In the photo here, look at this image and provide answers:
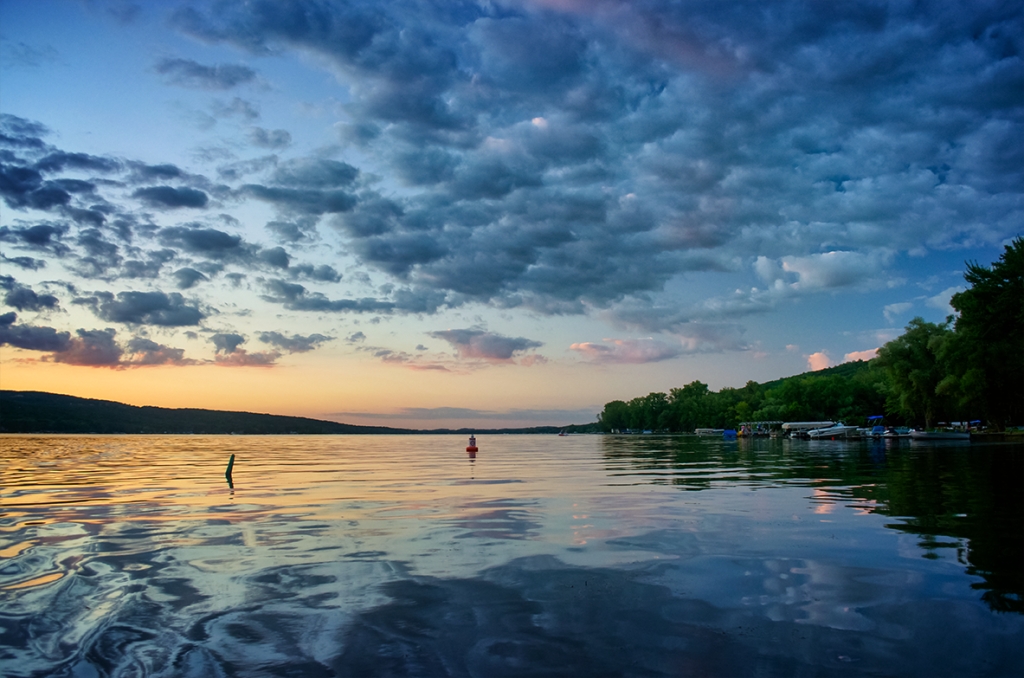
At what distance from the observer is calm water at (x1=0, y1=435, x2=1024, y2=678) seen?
25.0ft

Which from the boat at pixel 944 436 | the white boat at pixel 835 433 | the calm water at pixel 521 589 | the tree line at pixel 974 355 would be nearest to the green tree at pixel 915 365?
the tree line at pixel 974 355

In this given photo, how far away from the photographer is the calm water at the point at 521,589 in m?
7.63

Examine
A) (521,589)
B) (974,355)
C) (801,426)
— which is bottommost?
A: (801,426)

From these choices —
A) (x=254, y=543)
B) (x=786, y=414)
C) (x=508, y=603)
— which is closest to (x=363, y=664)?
(x=508, y=603)

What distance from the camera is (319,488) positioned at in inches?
1176

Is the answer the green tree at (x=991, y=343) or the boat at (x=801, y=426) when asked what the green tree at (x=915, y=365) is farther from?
the boat at (x=801, y=426)

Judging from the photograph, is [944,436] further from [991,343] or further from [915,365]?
[991,343]

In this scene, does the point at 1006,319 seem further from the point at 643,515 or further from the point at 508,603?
the point at 508,603

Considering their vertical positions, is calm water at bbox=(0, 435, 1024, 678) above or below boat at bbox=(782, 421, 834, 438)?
above

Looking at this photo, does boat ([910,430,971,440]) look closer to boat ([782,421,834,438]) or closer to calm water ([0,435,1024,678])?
boat ([782,421,834,438])

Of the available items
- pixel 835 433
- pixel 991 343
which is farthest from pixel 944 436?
pixel 991 343

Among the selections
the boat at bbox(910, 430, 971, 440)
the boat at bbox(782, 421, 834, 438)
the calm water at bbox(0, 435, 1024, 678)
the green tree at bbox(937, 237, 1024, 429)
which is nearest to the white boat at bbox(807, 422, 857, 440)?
the boat at bbox(782, 421, 834, 438)

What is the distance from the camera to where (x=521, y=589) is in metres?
10.7

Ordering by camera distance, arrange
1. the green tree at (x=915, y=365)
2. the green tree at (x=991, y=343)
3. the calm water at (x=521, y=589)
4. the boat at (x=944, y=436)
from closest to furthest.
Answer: the calm water at (x=521, y=589), the green tree at (x=991, y=343), the boat at (x=944, y=436), the green tree at (x=915, y=365)
